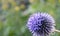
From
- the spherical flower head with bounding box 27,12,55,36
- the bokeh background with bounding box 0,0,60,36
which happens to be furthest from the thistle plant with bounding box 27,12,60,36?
the bokeh background with bounding box 0,0,60,36

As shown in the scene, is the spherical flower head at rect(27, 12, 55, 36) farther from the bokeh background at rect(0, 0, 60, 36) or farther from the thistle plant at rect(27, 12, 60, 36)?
the bokeh background at rect(0, 0, 60, 36)

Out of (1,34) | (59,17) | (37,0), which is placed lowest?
(1,34)

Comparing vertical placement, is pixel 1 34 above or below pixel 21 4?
below

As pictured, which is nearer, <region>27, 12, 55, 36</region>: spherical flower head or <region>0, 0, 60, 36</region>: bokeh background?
<region>27, 12, 55, 36</region>: spherical flower head

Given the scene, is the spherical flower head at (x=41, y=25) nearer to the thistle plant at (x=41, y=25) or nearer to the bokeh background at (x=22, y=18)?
the thistle plant at (x=41, y=25)

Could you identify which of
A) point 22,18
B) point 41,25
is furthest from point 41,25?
point 22,18

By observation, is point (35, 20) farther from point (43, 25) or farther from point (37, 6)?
point (37, 6)

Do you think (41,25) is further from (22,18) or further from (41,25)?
(22,18)

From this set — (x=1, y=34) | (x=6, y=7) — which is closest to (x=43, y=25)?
(x=1, y=34)
